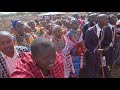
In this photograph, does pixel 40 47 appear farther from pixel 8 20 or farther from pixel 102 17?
pixel 102 17

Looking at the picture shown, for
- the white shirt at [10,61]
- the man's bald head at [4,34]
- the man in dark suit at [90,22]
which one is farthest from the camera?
the man in dark suit at [90,22]

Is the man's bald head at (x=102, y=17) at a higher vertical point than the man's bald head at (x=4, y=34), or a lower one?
higher

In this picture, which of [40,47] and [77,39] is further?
[77,39]

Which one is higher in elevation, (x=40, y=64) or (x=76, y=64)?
(x=40, y=64)

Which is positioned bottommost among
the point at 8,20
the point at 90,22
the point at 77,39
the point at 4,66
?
the point at 4,66

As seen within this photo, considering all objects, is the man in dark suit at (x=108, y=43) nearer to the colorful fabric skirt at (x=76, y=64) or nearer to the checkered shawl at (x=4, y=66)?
the colorful fabric skirt at (x=76, y=64)

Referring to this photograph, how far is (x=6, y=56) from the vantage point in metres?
5.57

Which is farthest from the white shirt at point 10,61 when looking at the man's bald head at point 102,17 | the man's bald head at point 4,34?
the man's bald head at point 102,17

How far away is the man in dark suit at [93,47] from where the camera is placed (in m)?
6.08

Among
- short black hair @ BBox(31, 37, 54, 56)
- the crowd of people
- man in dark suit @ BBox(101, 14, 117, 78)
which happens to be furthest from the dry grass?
man in dark suit @ BBox(101, 14, 117, 78)

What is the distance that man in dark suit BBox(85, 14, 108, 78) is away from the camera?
239 inches

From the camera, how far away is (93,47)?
619 cm

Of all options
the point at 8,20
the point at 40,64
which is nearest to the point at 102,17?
the point at 8,20

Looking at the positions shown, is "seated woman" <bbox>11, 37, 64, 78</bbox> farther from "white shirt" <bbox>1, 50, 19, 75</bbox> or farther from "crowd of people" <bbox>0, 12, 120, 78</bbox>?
"crowd of people" <bbox>0, 12, 120, 78</bbox>
